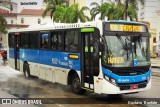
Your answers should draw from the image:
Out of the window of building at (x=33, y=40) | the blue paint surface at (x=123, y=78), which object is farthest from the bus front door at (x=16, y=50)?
the blue paint surface at (x=123, y=78)

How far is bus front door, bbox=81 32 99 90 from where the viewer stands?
40.1ft

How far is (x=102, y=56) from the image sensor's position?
11.8m

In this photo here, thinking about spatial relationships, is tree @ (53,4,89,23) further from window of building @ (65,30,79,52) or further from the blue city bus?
window of building @ (65,30,79,52)

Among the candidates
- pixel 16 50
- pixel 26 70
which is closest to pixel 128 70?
pixel 26 70

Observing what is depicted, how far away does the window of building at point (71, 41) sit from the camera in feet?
44.5

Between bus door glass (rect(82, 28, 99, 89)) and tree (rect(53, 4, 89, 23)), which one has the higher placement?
tree (rect(53, 4, 89, 23))

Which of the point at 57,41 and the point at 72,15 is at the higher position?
the point at 72,15

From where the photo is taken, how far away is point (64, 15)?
61531mm

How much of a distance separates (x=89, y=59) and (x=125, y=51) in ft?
4.60

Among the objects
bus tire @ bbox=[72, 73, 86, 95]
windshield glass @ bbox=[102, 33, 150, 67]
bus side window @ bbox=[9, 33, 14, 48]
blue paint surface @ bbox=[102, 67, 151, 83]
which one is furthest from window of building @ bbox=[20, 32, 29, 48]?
blue paint surface @ bbox=[102, 67, 151, 83]

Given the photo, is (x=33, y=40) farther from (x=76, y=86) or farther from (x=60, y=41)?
(x=76, y=86)

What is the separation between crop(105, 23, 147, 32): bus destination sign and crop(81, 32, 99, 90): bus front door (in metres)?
0.61

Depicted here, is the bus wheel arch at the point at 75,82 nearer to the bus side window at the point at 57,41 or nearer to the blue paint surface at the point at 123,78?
the bus side window at the point at 57,41

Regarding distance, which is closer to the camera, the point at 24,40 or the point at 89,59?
the point at 89,59
